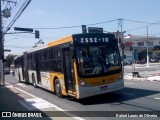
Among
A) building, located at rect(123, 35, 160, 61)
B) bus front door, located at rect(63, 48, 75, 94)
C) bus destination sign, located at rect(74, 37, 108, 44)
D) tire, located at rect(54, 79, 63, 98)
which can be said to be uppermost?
building, located at rect(123, 35, 160, 61)

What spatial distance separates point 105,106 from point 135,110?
6.10 ft

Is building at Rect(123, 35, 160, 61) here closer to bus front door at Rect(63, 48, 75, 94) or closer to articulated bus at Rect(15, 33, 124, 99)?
articulated bus at Rect(15, 33, 124, 99)

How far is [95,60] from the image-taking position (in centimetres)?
1400

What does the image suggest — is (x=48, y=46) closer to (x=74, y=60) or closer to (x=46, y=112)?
(x=74, y=60)

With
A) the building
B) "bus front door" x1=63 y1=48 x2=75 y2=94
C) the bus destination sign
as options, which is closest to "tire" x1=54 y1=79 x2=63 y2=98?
"bus front door" x1=63 y1=48 x2=75 y2=94

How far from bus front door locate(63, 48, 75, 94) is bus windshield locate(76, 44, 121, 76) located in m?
0.66

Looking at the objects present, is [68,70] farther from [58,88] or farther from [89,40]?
[58,88]

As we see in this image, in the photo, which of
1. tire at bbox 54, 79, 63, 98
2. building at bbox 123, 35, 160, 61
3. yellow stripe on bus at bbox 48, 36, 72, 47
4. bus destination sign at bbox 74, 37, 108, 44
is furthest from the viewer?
building at bbox 123, 35, 160, 61

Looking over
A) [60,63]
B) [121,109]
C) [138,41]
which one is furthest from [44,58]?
[138,41]

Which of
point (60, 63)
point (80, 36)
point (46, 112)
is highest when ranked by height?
point (80, 36)

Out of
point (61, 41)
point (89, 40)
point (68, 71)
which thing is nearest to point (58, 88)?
point (68, 71)

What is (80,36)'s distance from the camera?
14203 millimetres

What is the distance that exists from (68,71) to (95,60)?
151 cm

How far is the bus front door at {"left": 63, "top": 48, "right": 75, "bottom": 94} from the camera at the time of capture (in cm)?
1429
